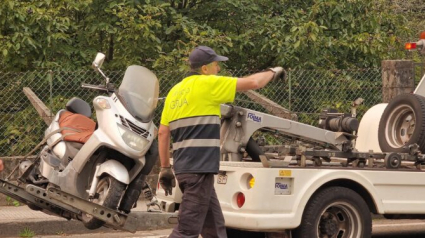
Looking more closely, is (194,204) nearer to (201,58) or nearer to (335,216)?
(201,58)

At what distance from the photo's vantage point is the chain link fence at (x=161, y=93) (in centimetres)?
1200

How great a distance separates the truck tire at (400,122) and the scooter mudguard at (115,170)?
2903 mm

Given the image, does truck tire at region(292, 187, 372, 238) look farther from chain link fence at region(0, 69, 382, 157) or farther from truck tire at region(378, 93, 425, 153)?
chain link fence at region(0, 69, 382, 157)

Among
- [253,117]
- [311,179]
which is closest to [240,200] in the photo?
[311,179]

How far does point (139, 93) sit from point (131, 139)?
0.58m

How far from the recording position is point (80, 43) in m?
13.9

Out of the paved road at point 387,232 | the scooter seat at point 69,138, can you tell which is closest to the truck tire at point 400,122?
the paved road at point 387,232

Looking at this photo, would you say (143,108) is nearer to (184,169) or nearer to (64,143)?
(64,143)

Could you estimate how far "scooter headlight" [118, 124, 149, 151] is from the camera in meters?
8.05

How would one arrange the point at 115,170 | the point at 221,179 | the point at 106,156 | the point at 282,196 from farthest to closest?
1. the point at 221,179
2. the point at 106,156
3. the point at 282,196
4. the point at 115,170

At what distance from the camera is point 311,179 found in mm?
8258

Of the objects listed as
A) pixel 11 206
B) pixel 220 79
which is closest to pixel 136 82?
pixel 220 79

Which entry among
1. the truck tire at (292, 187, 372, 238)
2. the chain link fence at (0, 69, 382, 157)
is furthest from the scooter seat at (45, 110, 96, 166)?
the chain link fence at (0, 69, 382, 157)

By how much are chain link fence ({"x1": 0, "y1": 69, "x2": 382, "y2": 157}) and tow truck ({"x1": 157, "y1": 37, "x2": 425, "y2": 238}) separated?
3.41 metres
